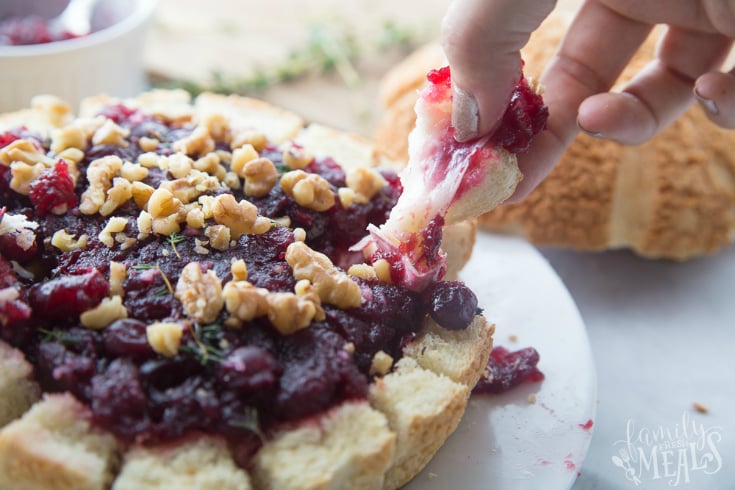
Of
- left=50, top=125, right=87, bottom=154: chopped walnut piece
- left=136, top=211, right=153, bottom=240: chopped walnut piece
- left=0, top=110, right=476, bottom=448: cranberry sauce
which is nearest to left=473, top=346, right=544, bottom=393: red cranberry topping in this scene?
left=0, top=110, right=476, bottom=448: cranberry sauce

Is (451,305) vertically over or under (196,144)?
under

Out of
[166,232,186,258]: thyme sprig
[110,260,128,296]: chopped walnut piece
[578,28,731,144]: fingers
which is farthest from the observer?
[578,28,731,144]: fingers

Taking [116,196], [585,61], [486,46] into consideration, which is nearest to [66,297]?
[116,196]

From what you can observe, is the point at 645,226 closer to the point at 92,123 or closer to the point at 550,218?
the point at 550,218

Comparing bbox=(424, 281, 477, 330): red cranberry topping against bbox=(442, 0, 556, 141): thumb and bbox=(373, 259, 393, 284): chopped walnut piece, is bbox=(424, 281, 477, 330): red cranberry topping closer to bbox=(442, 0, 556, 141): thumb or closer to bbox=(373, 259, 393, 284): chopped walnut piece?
bbox=(373, 259, 393, 284): chopped walnut piece

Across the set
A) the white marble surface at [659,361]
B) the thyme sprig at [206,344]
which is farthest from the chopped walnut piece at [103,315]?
the white marble surface at [659,361]

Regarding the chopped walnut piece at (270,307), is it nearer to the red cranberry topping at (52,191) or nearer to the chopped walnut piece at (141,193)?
the chopped walnut piece at (141,193)

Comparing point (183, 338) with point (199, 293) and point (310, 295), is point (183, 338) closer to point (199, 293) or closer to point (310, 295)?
point (199, 293)
